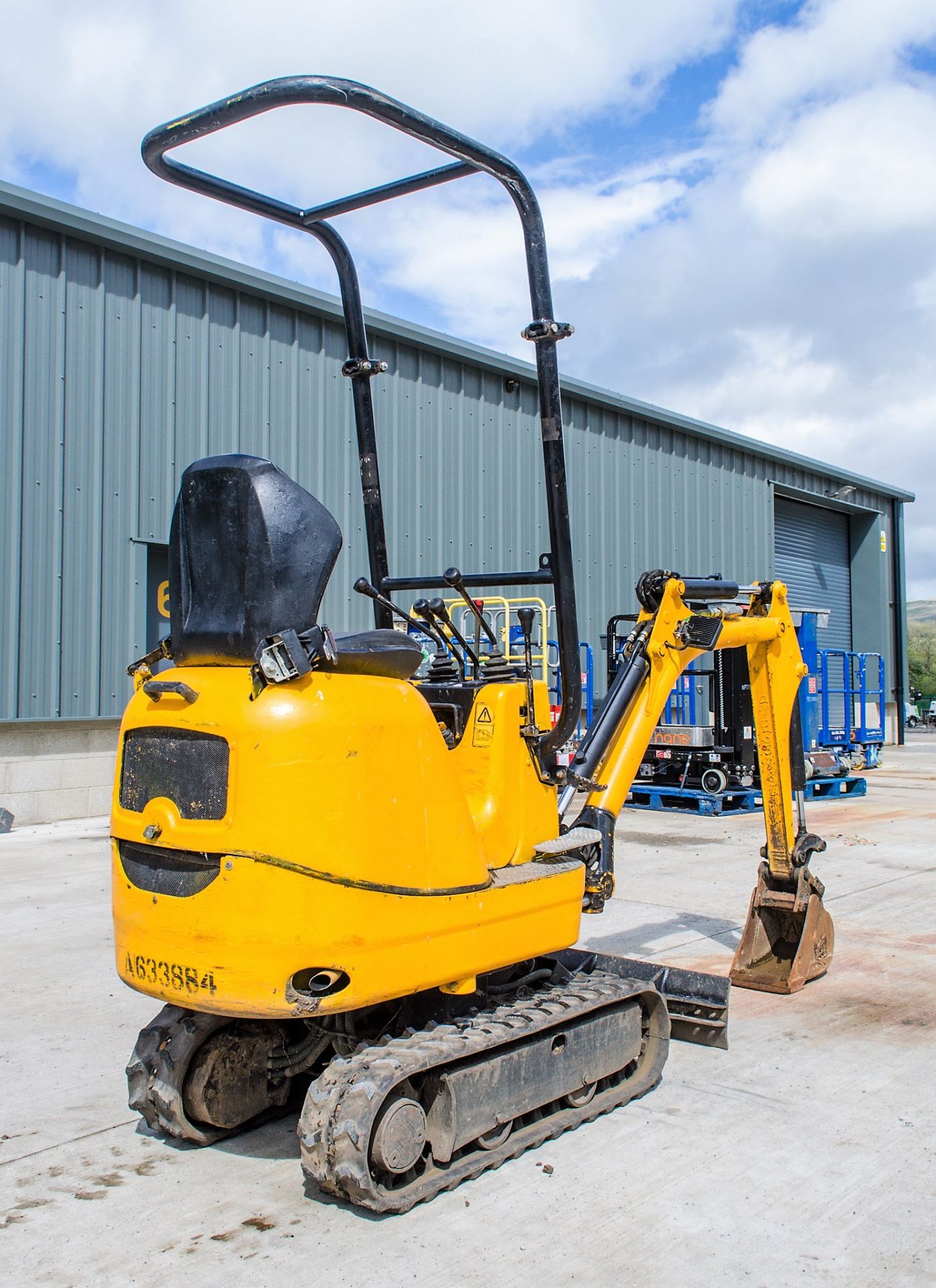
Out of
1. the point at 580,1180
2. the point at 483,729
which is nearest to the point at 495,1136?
the point at 580,1180

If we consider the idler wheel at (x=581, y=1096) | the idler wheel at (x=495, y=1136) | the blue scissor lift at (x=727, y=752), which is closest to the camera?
the idler wheel at (x=495, y=1136)

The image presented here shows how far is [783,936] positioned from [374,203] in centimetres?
425

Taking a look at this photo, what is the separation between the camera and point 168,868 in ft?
11.5

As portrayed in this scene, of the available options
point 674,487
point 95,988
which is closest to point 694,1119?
point 95,988

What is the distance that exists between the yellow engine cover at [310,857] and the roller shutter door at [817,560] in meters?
24.0

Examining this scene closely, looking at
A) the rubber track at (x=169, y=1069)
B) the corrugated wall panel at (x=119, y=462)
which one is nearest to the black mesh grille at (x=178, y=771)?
the rubber track at (x=169, y=1069)

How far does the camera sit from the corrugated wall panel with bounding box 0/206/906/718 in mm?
12289

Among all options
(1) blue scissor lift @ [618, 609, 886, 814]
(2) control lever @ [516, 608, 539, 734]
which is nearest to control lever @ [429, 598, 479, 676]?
(2) control lever @ [516, 608, 539, 734]

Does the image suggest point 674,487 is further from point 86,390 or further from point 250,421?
point 86,390

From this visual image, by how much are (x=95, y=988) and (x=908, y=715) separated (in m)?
39.9

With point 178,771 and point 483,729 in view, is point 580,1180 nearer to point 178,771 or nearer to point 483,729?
point 483,729

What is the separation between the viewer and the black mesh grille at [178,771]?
338cm

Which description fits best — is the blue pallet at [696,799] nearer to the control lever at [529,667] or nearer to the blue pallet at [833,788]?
the blue pallet at [833,788]

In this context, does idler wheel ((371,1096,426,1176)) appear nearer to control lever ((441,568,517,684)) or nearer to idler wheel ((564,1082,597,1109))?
idler wheel ((564,1082,597,1109))
